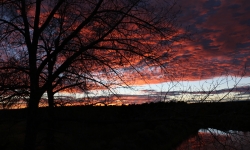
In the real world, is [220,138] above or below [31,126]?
below

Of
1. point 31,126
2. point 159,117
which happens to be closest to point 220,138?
point 159,117

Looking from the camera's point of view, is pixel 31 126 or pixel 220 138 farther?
pixel 31 126

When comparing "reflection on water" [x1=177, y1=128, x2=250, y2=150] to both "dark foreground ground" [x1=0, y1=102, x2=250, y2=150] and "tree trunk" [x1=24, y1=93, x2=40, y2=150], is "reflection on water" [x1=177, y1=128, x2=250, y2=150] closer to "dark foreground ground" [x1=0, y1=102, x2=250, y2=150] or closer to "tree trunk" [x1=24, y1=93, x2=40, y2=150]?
"dark foreground ground" [x1=0, y1=102, x2=250, y2=150]

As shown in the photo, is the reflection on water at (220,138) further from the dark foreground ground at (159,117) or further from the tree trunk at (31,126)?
the tree trunk at (31,126)

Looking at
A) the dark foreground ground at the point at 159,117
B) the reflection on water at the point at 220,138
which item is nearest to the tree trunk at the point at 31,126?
the dark foreground ground at the point at 159,117

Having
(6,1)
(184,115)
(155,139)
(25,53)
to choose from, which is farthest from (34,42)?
(155,139)

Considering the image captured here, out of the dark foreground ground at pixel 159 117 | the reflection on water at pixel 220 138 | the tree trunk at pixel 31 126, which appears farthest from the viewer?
the tree trunk at pixel 31 126

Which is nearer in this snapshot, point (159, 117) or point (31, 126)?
point (159, 117)

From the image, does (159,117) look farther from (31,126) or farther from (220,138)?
(31,126)

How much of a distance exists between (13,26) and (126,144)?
35.4ft

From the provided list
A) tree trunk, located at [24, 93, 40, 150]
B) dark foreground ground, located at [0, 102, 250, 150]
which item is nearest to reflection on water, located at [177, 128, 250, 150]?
dark foreground ground, located at [0, 102, 250, 150]

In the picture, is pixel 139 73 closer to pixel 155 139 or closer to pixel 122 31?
pixel 122 31

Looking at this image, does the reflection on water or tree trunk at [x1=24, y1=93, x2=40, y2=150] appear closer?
the reflection on water

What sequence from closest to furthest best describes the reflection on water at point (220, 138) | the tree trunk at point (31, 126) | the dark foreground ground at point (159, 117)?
the reflection on water at point (220, 138) < the dark foreground ground at point (159, 117) < the tree trunk at point (31, 126)
